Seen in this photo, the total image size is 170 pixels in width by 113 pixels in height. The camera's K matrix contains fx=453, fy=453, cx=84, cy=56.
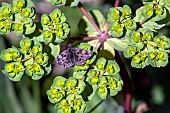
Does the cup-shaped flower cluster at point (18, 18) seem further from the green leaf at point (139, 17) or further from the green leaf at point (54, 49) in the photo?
the green leaf at point (139, 17)

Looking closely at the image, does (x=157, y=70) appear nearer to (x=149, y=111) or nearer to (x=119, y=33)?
(x=149, y=111)

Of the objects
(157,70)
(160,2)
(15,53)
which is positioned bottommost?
(157,70)

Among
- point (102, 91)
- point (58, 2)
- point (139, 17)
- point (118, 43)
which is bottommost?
point (102, 91)

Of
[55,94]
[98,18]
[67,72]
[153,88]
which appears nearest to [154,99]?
[153,88]

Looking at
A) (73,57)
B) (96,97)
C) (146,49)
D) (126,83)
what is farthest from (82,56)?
(96,97)

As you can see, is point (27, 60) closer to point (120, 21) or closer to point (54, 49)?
point (54, 49)

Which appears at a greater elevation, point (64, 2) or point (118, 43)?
point (64, 2)

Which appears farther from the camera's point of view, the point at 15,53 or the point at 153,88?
the point at 153,88
